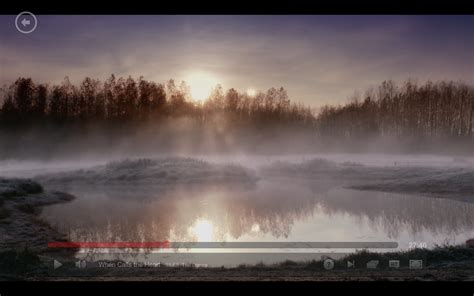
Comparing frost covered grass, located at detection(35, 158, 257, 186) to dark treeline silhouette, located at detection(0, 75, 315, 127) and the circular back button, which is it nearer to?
dark treeline silhouette, located at detection(0, 75, 315, 127)

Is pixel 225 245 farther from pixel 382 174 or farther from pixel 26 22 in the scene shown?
pixel 26 22

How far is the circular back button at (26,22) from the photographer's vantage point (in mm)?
5242

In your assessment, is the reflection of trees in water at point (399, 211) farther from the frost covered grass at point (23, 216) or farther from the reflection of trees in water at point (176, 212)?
the frost covered grass at point (23, 216)

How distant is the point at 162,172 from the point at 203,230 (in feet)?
5.95

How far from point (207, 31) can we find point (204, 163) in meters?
2.55

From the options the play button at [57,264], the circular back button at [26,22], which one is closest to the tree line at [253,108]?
the circular back button at [26,22]

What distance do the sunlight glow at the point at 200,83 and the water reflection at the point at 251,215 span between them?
1.94 m

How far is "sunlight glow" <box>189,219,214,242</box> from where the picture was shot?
17.8 ft

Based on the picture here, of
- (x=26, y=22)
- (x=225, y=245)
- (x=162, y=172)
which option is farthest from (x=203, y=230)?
(x=26, y=22)

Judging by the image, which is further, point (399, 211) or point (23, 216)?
point (23, 216)

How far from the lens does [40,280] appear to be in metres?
4.77

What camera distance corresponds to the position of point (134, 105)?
6.66m

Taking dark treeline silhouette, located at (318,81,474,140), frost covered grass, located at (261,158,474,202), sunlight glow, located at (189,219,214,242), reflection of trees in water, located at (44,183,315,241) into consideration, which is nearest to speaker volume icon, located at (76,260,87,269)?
reflection of trees in water, located at (44,183,315,241)

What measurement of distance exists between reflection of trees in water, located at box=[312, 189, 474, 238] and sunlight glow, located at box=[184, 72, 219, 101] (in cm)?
314
